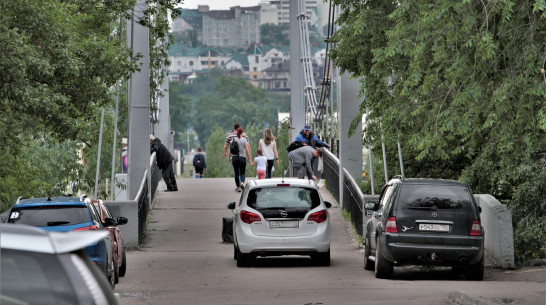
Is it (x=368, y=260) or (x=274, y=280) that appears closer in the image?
(x=274, y=280)

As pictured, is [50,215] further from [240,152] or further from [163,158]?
[163,158]

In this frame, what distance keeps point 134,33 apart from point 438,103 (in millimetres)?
11910

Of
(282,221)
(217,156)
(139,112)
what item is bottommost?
(217,156)

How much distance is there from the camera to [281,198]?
17.3m

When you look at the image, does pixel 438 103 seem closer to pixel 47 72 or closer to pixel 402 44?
pixel 402 44

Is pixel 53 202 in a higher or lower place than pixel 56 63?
lower

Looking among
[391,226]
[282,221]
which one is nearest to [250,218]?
[282,221]

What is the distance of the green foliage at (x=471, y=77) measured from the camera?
40.9 feet

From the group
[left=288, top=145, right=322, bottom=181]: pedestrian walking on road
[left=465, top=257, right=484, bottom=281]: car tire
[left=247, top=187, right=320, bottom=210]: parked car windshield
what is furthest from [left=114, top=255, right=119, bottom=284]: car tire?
[left=288, top=145, right=322, bottom=181]: pedestrian walking on road

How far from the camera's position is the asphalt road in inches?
503

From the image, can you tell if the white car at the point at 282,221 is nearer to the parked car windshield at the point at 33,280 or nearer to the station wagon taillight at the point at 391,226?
the station wagon taillight at the point at 391,226

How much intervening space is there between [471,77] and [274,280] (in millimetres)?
4159

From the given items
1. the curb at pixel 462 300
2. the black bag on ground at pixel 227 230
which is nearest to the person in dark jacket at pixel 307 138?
the black bag on ground at pixel 227 230

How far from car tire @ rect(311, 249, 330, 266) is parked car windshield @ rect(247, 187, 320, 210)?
2.69 feet
